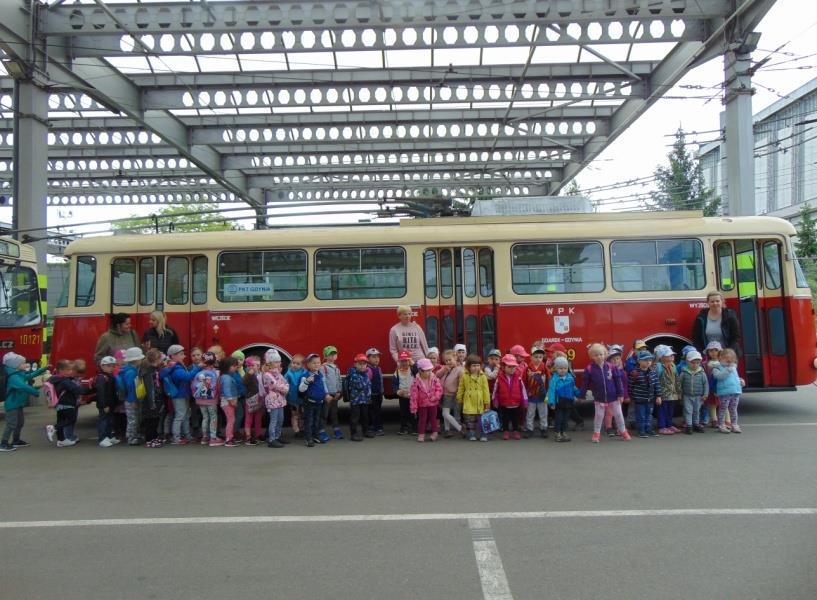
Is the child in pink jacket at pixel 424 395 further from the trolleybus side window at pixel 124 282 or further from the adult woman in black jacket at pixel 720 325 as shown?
the trolleybus side window at pixel 124 282

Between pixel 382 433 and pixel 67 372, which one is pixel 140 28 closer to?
pixel 67 372

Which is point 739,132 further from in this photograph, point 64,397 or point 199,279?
point 64,397

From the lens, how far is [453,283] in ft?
35.5

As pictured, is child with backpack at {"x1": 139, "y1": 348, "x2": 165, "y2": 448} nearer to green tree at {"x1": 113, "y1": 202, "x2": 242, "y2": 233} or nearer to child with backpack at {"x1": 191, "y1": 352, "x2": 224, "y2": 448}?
child with backpack at {"x1": 191, "y1": 352, "x2": 224, "y2": 448}

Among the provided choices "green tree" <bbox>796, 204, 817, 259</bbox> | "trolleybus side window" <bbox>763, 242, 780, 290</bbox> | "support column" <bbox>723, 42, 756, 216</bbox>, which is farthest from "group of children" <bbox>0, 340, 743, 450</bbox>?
"green tree" <bbox>796, 204, 817, 259</bbox>

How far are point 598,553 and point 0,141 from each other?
21.9 metres

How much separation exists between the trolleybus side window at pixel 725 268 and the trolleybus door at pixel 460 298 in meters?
3.84

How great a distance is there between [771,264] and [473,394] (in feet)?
18.6

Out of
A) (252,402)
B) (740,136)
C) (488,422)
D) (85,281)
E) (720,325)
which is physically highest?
(740,136)

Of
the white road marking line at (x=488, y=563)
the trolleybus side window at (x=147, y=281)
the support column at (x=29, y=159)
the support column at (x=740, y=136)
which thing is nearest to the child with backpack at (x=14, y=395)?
the trolleybus side window at (x=147, y=281)

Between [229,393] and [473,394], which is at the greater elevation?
[229,393]

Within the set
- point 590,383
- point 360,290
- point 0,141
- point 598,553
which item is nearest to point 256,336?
point 360,290

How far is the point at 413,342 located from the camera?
9930 millimetres

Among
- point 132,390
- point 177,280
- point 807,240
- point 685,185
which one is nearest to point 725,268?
point 177,280
